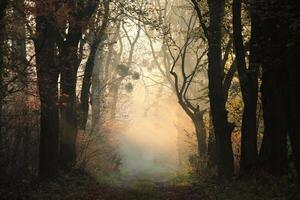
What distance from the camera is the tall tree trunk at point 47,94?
14422 mm

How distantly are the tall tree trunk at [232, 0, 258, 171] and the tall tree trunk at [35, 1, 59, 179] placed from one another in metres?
5.83

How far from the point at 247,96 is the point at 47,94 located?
644 cm

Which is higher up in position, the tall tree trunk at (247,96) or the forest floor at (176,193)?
the tall tree trunk at (247,96)

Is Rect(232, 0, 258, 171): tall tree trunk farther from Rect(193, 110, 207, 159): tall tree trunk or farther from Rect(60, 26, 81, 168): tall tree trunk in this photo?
Rect(193, 110, 207, 159): tall tree trunk

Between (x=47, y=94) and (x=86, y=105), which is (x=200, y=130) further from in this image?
(x=47, y=94)

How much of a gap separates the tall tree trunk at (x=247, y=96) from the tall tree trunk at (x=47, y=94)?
5.83 meters

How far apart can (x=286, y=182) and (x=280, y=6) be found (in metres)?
4.95

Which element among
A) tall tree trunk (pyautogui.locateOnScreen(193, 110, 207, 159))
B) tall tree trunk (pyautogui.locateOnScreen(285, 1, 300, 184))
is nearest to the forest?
tall tree trunk (pyautogui.locateOnScreen(285, 1, 300, 184))

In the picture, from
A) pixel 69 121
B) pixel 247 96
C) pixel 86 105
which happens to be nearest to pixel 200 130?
pixel 86 105

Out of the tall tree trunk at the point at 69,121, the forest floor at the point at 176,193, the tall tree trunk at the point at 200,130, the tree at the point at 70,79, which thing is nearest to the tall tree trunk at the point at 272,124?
the forest floor at the point at 176,193

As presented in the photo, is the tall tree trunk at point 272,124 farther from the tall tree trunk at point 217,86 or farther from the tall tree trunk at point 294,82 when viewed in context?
the tall tree trunk at point 217,86

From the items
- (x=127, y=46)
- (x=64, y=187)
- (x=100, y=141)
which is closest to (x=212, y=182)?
(x=64, y=187)

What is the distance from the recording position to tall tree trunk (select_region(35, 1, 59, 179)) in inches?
568

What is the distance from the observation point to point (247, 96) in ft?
49.6
